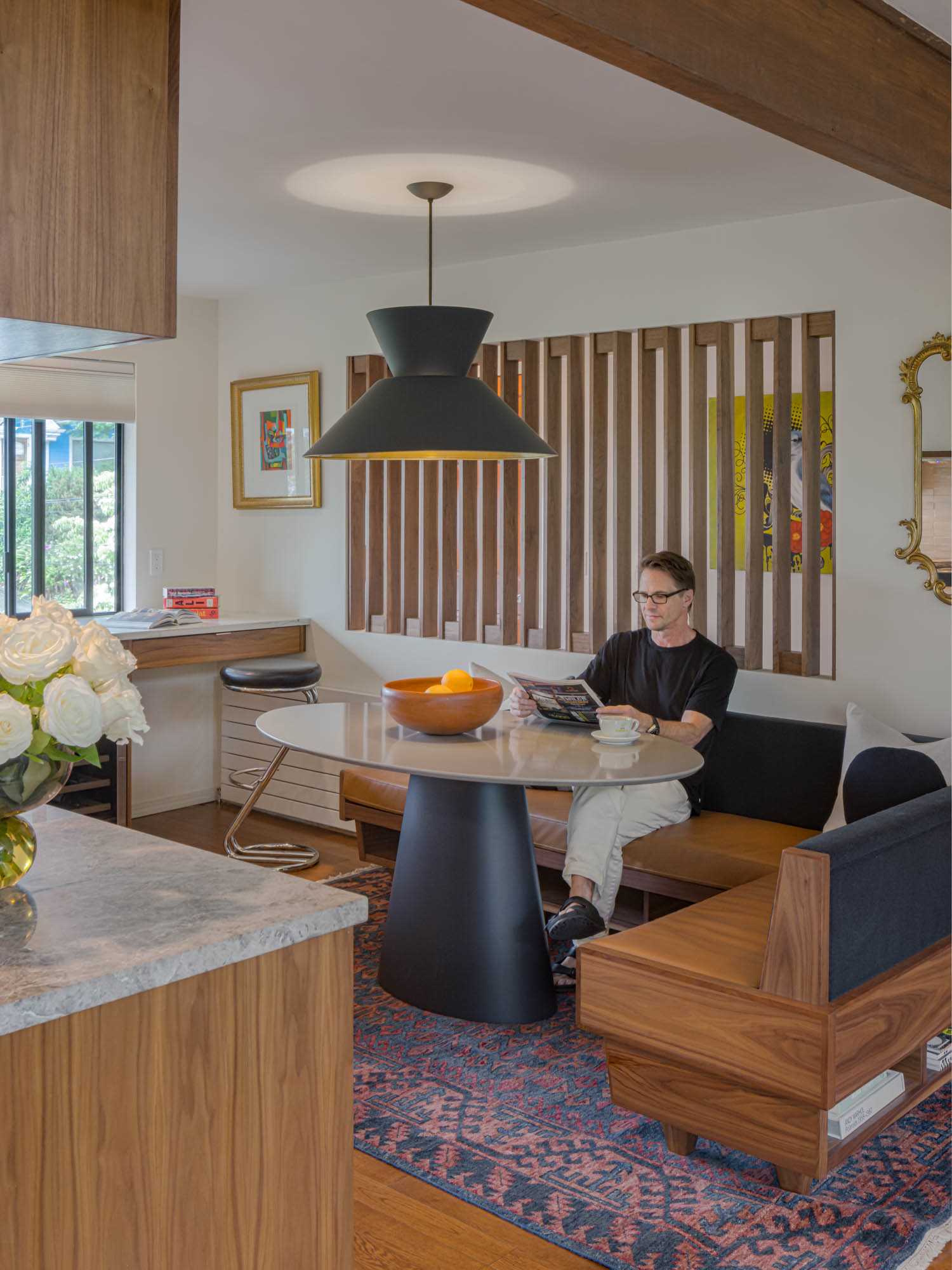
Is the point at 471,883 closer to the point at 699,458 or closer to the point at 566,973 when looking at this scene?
the point at 566,973

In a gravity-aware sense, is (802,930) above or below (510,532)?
below

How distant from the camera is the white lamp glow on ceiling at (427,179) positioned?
3.52 meters

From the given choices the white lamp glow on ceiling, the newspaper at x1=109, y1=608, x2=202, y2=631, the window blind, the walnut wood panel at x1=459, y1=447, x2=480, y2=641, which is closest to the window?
the window blind

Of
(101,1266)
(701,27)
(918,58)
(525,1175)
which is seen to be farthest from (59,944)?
(918,58)

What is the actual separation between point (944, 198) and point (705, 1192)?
2.31 m

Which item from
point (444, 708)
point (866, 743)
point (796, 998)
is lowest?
point (796, 998)

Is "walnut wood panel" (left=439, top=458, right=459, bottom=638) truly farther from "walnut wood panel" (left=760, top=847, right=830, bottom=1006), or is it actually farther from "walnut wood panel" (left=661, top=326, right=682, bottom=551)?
"walnut wood panel" (left=760, top=847, right=830, bottom=1006)

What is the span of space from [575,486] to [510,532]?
15.0 inches

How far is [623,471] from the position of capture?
15.1 feet

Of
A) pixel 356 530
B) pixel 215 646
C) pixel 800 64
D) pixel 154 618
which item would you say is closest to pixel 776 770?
pixel 800 64

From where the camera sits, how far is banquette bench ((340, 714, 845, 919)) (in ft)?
11.7

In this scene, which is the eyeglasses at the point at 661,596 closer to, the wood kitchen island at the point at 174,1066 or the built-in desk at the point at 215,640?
the built-in desk at the point at 215,640

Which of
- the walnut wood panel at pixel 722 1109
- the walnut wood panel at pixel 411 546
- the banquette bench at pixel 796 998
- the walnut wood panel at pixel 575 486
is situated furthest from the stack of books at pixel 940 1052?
the walnut wood panel at pixel 411 546

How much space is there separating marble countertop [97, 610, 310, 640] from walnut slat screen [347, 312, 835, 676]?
0.37 metres
